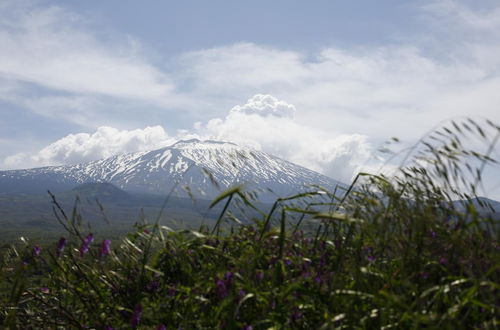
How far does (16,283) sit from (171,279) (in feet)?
3.87

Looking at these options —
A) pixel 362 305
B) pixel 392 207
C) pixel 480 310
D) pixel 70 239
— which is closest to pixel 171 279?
pixel 70 239

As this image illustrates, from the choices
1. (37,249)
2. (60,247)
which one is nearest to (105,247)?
(60,247)

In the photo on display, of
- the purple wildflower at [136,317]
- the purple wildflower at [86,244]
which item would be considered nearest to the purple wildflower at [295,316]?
the purple wildflower at [136,317]

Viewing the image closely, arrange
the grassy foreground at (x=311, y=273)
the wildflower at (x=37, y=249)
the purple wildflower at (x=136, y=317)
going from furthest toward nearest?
the wildflower at (x=37, y=249), the purple wildflower at (x=136, y=317), the grassy foreground at (x=311, y=273)

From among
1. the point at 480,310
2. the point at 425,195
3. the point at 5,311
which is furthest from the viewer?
the point at 5,311

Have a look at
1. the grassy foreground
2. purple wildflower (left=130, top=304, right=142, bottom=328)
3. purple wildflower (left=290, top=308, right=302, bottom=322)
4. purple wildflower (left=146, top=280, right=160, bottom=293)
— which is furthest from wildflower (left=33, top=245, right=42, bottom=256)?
purple wildflower (left=290, top=308, right=302, bottom=322)

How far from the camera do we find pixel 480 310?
2344 millimetres

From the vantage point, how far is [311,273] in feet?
9.09

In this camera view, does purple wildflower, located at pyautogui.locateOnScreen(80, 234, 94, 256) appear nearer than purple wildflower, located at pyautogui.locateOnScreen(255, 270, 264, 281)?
No

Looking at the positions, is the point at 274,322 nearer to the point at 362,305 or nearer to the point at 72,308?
the point at 362,305

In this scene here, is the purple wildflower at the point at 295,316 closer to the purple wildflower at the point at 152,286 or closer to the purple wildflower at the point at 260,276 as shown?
the purple wildflower at the point at 260,276

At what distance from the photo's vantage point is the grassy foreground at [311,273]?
2.10 meters

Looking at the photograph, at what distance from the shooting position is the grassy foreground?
2098 millimetres

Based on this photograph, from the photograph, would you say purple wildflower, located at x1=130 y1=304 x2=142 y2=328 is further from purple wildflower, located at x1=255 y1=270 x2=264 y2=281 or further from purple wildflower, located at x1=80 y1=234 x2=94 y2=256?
purple wildflower, located at x1=80 y1=234 x2=94 y2=256
